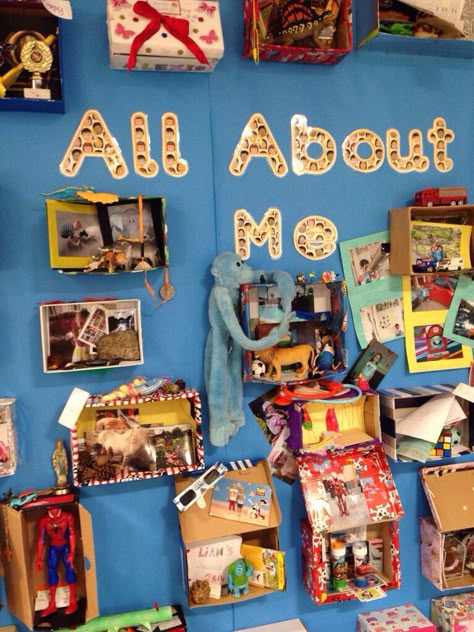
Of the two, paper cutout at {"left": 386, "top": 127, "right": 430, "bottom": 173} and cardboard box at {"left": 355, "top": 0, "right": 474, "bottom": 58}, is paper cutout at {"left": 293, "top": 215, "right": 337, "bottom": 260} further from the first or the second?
cardboard box at {"left": 355, "top": 0, "right": 474, "bottom": 58}

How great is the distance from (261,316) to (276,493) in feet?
1.87

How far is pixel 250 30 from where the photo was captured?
148 centimetres

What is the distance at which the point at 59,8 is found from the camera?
1300mm

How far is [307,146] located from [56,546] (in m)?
1.33

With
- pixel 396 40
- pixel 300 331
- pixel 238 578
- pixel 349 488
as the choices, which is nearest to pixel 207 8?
pixel 396 40

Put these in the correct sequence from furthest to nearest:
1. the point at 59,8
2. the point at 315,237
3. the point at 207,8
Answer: the point at 315,237
the point at 207,8
the point at 59,8

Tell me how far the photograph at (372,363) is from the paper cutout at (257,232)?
421 mm

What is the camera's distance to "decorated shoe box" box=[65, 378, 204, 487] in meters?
1.43

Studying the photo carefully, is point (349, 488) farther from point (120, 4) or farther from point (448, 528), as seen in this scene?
point (120, 4)

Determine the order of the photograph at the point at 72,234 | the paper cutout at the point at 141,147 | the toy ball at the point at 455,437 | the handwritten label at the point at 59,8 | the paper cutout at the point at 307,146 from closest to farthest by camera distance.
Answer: the handwritten label at the point at 59,8, the photograph at the point at 72,234, the paper cutout at the point at 141,147, the paper cutout at the point at 307,146, the toy ball at the point at 455,437

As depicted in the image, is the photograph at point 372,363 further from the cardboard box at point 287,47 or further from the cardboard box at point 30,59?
the cardboard box at point 30,59

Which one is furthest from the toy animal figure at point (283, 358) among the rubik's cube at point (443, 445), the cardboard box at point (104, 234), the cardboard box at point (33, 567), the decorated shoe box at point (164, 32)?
the decorated shoe box at point (164, 32)

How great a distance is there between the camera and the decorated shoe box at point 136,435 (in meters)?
1.43

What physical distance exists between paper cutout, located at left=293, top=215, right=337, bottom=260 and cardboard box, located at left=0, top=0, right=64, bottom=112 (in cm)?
74
